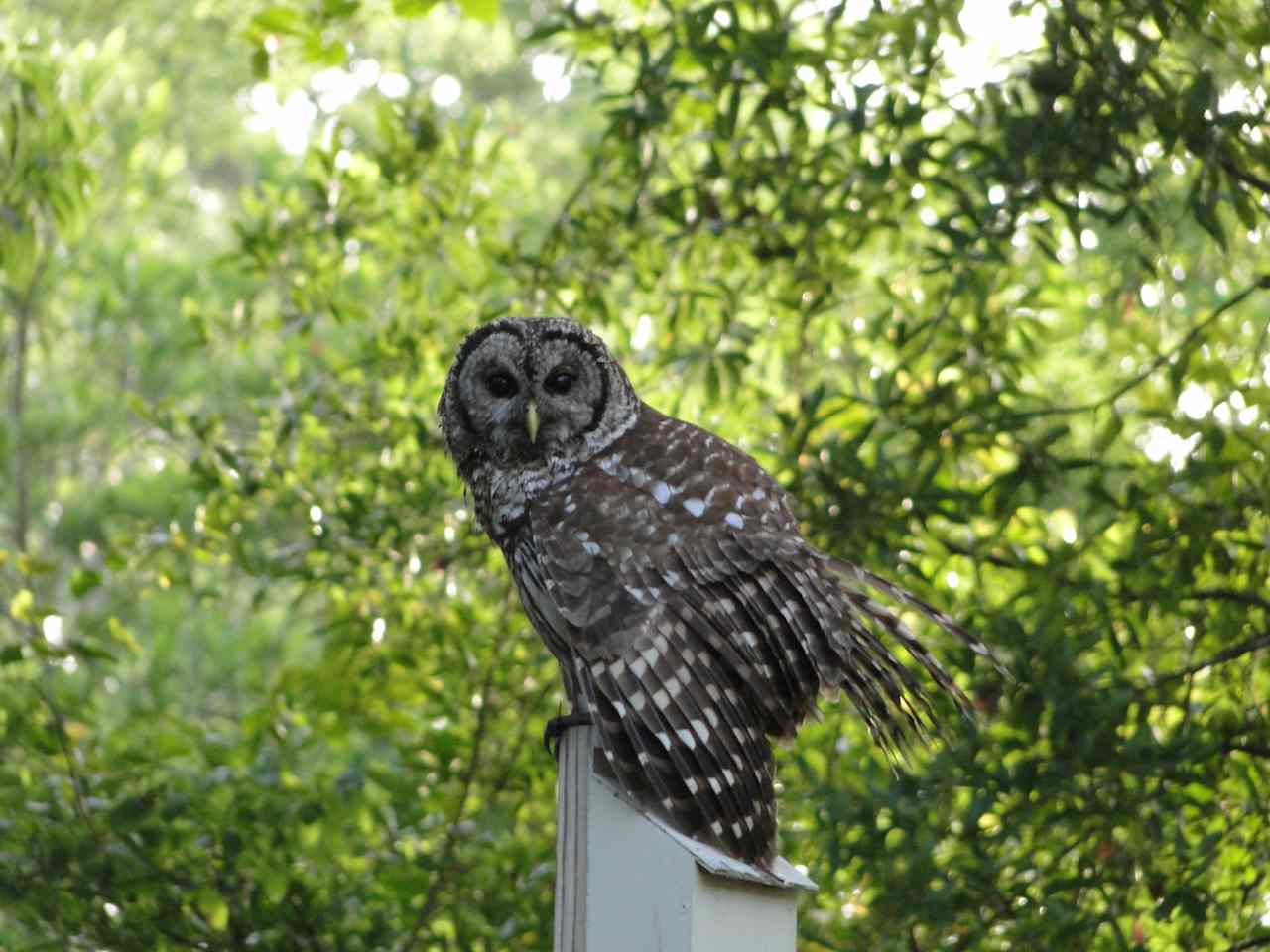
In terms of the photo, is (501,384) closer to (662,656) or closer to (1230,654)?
(662,656)

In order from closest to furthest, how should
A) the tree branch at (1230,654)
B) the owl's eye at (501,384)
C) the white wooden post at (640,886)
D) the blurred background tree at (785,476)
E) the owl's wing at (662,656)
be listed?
the white wooden post at (640,886) → the owl's wing at (662,656) → the owl's eye at (501,384) → the tree branch at (1230,654) → the blurred background tree at (785,476)

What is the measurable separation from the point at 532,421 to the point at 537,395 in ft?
0.29

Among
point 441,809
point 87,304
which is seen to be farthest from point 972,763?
point 87,304

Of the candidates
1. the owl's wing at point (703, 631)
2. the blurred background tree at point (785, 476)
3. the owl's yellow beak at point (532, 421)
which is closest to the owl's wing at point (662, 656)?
the owl's wing at point (703, 631)

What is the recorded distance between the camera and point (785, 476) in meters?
3.85

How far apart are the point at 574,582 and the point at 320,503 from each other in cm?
204

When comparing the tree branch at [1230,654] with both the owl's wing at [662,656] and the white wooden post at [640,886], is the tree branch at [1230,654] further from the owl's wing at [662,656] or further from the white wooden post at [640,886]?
the white wooden post at [640,886]

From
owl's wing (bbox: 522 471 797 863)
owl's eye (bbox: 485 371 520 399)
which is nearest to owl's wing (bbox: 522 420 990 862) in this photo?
owl's wing (bbox: 522 471 797 863)

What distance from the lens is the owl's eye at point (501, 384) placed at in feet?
9.60

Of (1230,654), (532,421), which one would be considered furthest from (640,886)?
(1230,654)

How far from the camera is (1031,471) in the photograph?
3666mm

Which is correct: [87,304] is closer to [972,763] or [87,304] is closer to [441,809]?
[441,809]

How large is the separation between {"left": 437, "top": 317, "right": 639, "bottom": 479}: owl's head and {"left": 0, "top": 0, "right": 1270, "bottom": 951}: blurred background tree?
0.87 meters

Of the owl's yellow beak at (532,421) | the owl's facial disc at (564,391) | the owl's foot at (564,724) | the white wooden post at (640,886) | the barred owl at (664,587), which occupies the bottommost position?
the white wooden post at (640,886)
